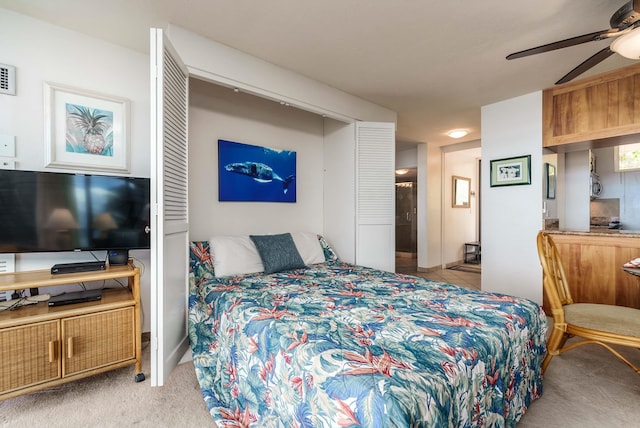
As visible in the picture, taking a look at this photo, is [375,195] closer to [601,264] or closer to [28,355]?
[601,264]

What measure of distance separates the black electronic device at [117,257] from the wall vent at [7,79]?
4.20ft

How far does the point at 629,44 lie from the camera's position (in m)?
1.72

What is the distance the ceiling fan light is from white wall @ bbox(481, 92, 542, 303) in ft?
5.51

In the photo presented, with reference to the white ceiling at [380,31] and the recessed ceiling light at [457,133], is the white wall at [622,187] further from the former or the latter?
the white ceiling at [380,31]

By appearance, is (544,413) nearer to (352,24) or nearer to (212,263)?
(212,263)

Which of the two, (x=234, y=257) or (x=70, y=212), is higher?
(x=70, y=212)

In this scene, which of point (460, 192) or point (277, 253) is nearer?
point (277, 253)

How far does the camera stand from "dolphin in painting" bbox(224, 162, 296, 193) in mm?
3012

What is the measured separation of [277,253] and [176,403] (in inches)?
53.4

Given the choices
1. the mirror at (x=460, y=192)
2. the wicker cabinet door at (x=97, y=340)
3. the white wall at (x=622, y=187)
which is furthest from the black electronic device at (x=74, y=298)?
the white wall at (x=622, y=187)

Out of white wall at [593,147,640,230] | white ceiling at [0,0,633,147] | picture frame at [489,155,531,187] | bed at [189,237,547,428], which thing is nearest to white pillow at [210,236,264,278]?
bed at [189,237,547,428]

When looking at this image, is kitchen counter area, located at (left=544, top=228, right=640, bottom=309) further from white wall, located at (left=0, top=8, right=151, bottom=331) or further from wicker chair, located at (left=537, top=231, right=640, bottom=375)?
white wall, located at (left=0, top=8, right=151, bottom=331)

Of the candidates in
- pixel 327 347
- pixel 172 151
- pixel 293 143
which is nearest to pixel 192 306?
pixel 172 151

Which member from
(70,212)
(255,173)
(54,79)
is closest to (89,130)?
(54,79)
